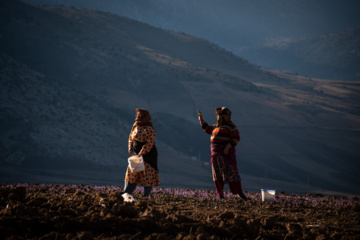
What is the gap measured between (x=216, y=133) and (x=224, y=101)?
160 ft

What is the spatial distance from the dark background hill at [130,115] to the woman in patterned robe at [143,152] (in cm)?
2421

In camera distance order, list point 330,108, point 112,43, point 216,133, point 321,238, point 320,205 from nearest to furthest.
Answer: point 321,238
point 216,133
point 320,205
point 330,108
point 112,43

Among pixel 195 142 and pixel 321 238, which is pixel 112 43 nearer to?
pixel 195 142

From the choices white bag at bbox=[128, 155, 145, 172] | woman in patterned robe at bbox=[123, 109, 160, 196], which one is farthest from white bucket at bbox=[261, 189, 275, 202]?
white bag at bbox=[128, 155, 145, 172]

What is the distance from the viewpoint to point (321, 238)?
550 cm

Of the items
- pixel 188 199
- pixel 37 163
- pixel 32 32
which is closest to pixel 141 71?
pixel 32 32

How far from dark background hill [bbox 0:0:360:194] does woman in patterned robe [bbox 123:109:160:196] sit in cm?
2421

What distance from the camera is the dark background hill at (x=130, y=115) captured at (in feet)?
123

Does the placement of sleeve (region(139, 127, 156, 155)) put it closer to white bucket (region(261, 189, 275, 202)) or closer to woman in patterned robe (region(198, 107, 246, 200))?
woman in patterned robe (region(198, 107, 246, 200))

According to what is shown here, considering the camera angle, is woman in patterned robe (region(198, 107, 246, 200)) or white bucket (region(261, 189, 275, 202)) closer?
woman in patterned robe (region(198, 107, 246, 200))

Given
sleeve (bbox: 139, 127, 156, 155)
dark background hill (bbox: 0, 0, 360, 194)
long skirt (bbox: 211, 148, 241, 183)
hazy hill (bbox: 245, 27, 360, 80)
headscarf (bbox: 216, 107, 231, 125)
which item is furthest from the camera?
hazy hill (bbox: 245, 27, 360, 80)

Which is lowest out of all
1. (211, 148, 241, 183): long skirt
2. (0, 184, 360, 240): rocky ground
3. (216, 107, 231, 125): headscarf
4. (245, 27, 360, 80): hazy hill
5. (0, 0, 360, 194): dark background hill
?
(0, 184, 360, 240): rocky ground

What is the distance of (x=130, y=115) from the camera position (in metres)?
52.3

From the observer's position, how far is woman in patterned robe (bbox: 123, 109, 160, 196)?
8016 millimetres
